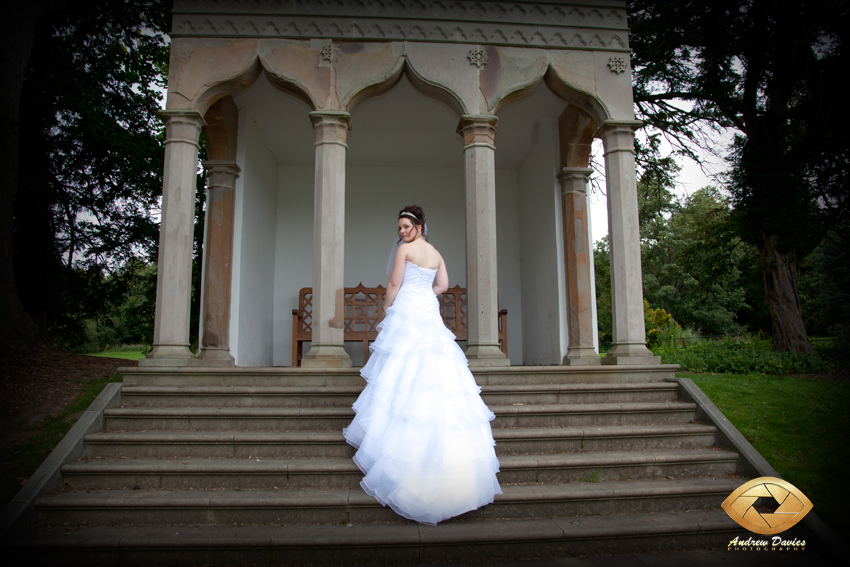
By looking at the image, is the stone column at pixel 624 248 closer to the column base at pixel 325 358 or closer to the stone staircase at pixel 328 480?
the stone staircase at pixel 328 480

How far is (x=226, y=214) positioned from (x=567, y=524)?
250 inches

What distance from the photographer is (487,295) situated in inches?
234

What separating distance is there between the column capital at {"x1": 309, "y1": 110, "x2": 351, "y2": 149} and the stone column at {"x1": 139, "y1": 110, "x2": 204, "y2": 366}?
57.7 inches

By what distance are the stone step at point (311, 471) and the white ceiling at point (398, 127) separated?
5087 mm

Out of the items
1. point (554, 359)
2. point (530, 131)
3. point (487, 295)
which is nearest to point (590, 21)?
point (530, 131)

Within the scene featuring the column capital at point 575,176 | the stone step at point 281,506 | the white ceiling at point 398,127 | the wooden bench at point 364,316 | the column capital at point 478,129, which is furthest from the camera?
the wooden bench at point 364,316

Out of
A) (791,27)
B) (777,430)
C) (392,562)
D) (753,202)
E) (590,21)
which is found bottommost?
(392,562)

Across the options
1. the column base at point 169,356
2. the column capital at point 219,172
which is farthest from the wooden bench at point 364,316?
the column base at point 169,356

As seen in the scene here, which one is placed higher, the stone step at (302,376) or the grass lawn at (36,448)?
the stone step at (302,376)

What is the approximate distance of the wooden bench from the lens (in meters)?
8.70

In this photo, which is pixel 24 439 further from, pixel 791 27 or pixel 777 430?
pixel 791 27

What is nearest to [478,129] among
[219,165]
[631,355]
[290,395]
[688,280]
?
[631,355]

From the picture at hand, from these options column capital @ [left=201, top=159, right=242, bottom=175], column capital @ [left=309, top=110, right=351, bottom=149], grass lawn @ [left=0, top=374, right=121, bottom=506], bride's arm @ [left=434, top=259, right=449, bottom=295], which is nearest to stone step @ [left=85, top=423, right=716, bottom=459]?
grass lawn @ [left=0, top=374, right=121, bottom=506]

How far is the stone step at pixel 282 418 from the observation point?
4.66 metres
